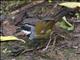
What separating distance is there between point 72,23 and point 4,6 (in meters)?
1.04

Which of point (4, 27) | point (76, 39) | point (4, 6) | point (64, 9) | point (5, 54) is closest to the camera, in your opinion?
point (5, 54)

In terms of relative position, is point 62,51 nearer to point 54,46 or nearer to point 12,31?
point 54,46

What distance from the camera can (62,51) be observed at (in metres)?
2.81

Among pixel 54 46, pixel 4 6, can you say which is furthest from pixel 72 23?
A: pixel 4 6

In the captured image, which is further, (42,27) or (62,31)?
(62,31)

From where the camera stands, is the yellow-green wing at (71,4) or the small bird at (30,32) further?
the yellow-green wing at (71,4)

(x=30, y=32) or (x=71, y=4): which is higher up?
(x=71, y=4)

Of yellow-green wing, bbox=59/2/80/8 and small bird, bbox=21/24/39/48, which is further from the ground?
yellow-green wing, bbox=59/2/80/8

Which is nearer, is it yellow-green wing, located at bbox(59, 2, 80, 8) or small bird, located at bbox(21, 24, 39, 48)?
small bird, located at bbox(21, 24, 39, 48)

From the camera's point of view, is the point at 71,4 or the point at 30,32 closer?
the point at 30,32

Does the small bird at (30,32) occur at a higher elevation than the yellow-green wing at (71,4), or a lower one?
lower

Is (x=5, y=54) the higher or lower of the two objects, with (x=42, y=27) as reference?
lower

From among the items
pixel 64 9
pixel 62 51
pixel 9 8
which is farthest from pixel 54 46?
pixel 9 8

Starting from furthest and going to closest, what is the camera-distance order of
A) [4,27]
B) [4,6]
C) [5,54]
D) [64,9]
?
[4,6]
[64,9]
[4,27]
[5,54]
